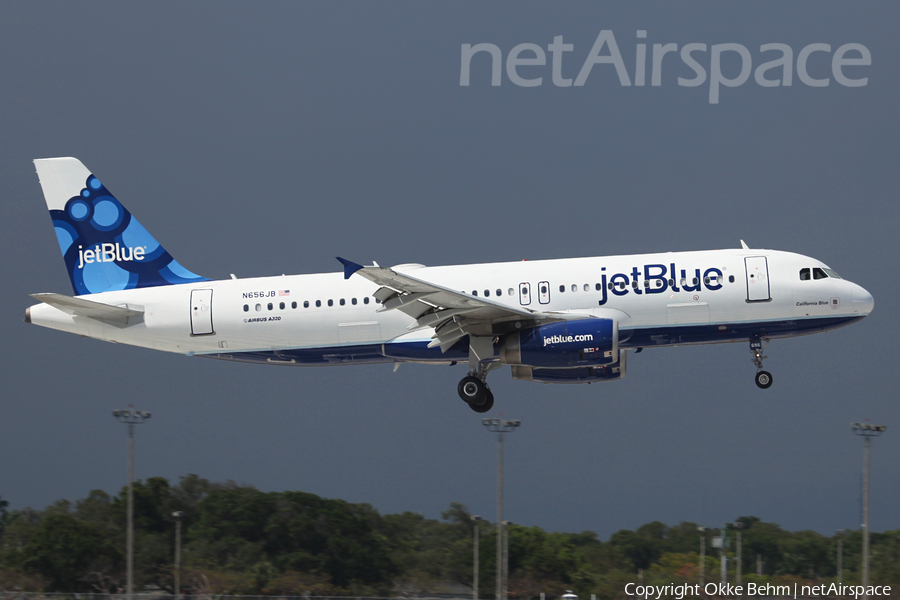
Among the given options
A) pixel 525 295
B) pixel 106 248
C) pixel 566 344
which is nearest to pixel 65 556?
pixel 106 248

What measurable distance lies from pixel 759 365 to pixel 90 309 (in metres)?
23.0

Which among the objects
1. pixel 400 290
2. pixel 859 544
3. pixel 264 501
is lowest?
pixel 859 544

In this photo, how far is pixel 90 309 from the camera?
34375mm

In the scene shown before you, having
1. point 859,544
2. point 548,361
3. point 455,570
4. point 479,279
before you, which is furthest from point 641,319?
point 859,544

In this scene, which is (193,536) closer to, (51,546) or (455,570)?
(51,546)

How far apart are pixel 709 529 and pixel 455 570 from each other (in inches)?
792

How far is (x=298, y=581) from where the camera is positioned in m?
57.7

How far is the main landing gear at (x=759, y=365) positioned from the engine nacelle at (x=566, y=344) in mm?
5407

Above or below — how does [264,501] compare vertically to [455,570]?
above

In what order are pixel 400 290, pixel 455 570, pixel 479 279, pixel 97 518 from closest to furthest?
pixel 400 290, pixel 479 279, pixel 455 570, pixel 97 518

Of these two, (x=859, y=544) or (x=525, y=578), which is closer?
(x=525, y=578)

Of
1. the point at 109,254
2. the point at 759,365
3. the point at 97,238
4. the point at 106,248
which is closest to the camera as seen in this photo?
the point at 759,365

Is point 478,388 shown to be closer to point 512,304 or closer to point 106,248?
point 512,304

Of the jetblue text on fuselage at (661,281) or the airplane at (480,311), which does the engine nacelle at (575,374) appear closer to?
the airplane at (480,311)
